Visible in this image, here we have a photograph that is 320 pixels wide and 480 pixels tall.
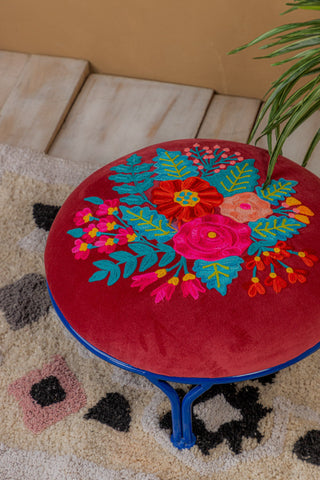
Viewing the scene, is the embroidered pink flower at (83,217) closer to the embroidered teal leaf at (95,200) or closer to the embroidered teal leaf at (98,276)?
the embroidered teal leaf at (95,200)

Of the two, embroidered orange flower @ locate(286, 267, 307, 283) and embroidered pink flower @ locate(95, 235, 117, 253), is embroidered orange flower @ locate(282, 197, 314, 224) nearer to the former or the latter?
embroidered orange flower @ locate(286, 267, 307, 283)

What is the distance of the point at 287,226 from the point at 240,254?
13cm

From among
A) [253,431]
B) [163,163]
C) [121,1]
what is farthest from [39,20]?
[253,431]

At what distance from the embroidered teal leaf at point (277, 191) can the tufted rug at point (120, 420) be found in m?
0.44

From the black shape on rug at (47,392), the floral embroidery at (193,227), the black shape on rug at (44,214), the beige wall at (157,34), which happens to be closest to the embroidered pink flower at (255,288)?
the floral embroidery at (193,227)

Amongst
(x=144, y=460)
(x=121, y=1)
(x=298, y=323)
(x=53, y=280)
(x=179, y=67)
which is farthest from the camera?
(x=179, y=67)

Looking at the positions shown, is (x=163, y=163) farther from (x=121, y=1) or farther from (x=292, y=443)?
(x=121, y=1)

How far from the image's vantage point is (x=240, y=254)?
111 cm

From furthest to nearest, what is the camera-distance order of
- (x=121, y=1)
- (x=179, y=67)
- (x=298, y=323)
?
(x=179, y=67) → (x=121, y=1) → (x=298, y=323)

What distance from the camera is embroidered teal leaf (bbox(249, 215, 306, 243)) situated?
3.75 ft

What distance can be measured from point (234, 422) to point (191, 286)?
0.41 m

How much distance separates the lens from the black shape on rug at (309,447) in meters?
1.23

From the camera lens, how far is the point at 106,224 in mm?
1197

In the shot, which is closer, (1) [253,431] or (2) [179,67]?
(1) [253,431]
